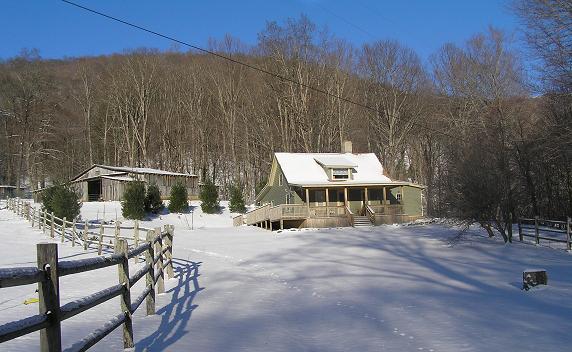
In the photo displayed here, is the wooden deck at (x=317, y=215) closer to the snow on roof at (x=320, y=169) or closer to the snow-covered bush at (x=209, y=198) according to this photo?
the snow on roof at (x=320, y=169)

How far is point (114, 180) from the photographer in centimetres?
5012

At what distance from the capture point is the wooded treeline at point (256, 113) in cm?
4012

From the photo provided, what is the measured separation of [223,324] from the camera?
7516mm

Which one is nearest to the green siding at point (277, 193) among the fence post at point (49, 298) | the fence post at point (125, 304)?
the fence post at point (125, 304)

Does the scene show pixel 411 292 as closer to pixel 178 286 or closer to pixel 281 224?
pixel 178 286

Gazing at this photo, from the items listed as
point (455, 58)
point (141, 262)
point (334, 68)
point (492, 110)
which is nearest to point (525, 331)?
point (141, 262)

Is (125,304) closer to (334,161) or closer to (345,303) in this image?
(345,303)

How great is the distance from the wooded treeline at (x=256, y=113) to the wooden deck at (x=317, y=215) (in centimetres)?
341

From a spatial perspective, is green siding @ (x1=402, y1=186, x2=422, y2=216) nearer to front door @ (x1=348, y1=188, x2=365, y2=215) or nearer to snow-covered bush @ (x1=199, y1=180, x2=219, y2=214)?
front door @ (x1=348, y1=188, x2=365, y2=215)

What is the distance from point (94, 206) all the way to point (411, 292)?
41576 millimetres

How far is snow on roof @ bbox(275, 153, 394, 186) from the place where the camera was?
132 feet

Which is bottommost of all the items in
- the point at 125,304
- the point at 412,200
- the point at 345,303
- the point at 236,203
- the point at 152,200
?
the point at 345,303

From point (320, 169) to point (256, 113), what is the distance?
19597 millimetres

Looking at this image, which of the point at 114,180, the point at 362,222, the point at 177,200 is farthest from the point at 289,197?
the point at 114,180
